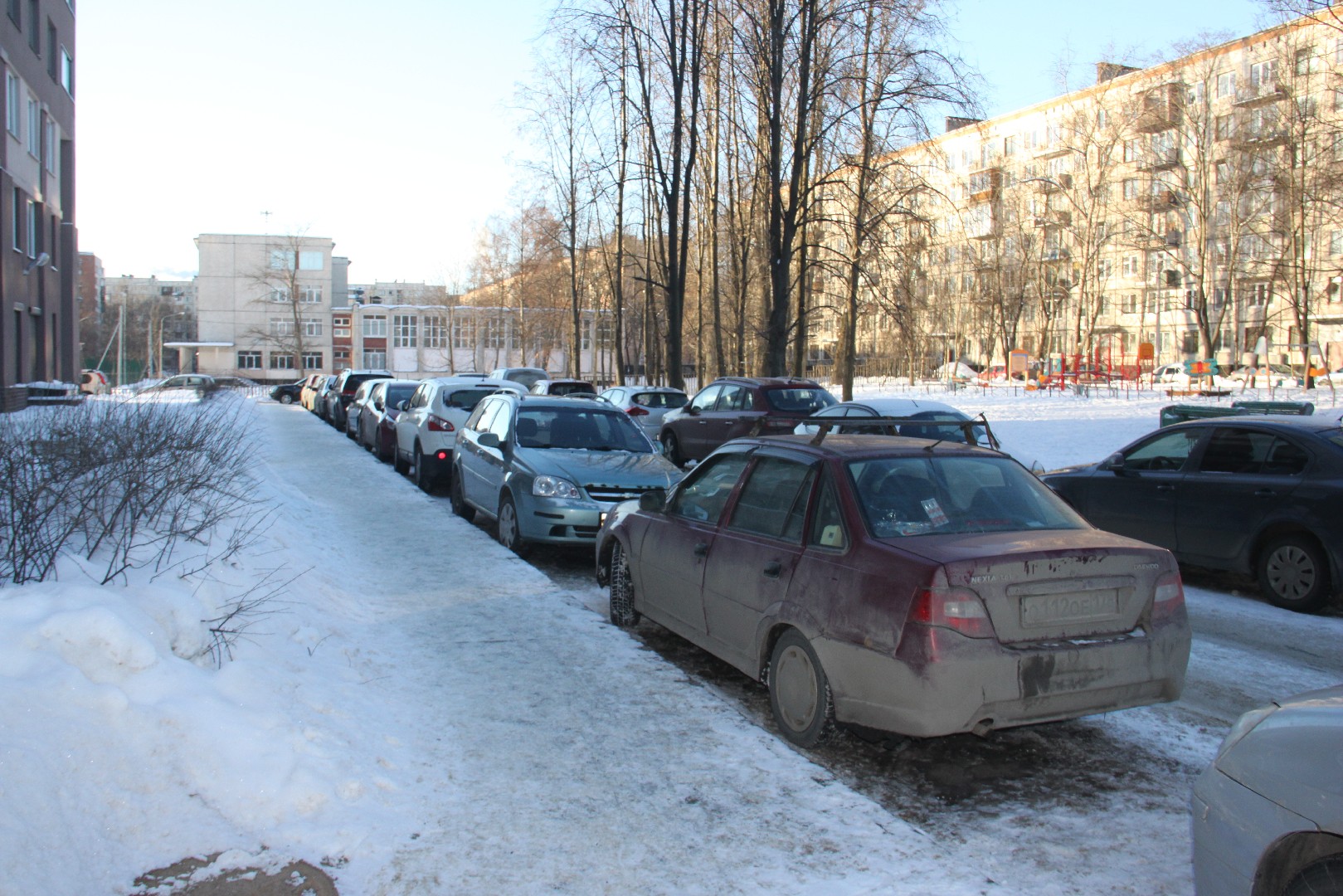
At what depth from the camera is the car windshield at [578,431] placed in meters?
11.1

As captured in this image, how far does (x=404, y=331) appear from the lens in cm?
9356

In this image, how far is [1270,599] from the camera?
28.4 feet

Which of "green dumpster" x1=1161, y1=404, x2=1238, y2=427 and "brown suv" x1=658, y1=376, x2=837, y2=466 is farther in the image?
"brown suv" x1=658, y1=376, x2=837, y2=466

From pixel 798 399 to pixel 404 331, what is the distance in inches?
3166

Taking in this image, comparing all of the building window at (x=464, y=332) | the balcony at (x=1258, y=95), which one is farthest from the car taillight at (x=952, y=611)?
the building window at (x=464, y=332)

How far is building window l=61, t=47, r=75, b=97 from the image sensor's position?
123ft

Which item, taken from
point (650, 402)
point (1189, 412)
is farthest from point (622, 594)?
point (650, 402)

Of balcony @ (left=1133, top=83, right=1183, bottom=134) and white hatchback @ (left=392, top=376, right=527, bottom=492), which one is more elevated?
balcony @ (left=1133, top=83, right=1183, bottom=134)

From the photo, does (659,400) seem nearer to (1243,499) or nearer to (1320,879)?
(1243,499)

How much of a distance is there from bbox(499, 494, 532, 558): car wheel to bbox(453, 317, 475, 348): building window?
7730 cm

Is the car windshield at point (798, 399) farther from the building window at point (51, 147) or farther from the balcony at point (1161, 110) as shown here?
the balcony at point (1161, 110)

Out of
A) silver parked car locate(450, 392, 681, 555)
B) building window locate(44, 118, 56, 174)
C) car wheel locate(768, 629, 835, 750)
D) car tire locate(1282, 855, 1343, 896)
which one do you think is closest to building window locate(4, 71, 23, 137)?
building window locate(44, 118, 56, 174)

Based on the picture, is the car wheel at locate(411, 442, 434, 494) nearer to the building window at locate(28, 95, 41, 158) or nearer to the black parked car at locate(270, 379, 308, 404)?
the building window at locate(28, 95, 41, 158)

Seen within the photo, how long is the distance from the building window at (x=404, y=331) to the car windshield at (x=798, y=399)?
3143 inches
